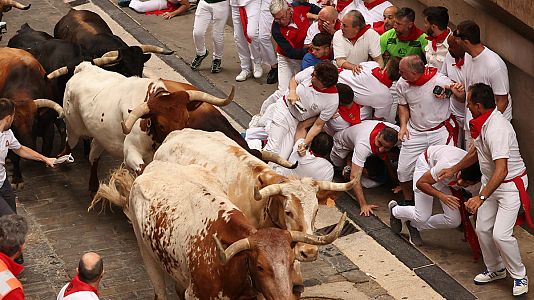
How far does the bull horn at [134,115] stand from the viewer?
1155cm

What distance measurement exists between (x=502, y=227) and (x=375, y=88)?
266cm

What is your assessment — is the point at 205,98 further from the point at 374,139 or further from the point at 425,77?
the point at 425,77

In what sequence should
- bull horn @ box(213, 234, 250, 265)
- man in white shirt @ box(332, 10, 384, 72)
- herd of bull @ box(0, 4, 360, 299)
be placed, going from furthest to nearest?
man in white shirt @ box(332, 10, 384, 72), herd of bull @ box(0, 4, 360, 299), bull horn @ box(213, 234, 250, 265)

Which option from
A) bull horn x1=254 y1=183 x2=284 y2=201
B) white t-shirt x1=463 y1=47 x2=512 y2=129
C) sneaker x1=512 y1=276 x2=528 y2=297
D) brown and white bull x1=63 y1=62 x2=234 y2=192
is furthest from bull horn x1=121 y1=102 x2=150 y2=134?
sneaker x1=512 y1=276 x2=528 y2=297

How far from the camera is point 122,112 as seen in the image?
41.1ft

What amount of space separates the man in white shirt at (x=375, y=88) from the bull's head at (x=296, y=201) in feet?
11.1

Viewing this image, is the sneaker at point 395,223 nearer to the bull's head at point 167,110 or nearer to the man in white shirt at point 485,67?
the man in white shirt at point 485,67

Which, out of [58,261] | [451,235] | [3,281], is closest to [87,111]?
[58,261]

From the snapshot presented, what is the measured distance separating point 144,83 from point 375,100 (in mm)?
2593

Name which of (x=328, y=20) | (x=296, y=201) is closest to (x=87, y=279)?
(x=296, y=201)

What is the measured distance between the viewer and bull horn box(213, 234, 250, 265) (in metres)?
8.43

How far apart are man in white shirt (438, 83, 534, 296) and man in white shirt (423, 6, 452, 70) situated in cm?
163

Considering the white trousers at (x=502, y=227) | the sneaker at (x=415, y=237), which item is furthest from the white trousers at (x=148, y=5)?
the white trousers at (x=502, y=227)

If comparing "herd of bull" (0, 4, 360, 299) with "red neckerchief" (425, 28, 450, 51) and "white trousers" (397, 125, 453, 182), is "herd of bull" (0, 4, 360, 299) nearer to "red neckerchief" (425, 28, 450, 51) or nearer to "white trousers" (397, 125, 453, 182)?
"white trousers" (397, 125, 453, 182)
